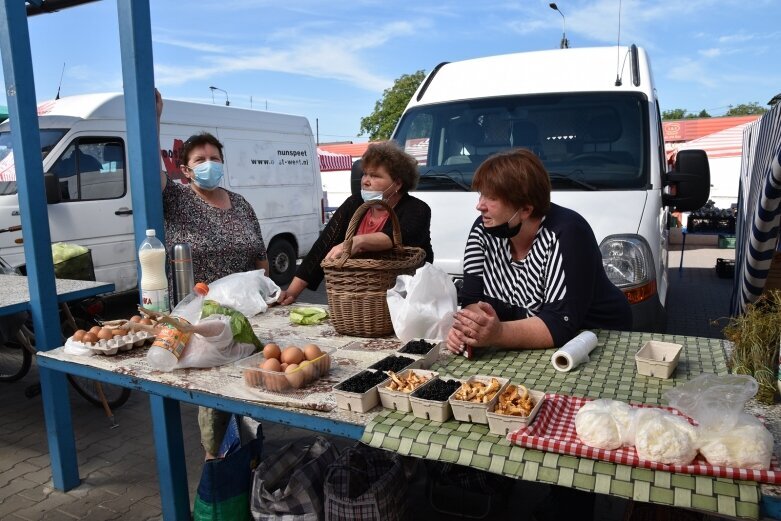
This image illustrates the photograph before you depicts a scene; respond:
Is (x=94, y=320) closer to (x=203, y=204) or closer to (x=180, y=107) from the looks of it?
(x=203, y=204)

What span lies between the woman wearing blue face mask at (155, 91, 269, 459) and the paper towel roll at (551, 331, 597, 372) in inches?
78.5

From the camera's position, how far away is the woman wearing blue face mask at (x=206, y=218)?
10.8ft

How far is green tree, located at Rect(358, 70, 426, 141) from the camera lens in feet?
129

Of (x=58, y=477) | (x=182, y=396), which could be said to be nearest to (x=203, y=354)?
(x=182, y=396)

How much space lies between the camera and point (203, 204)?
3.41 metres

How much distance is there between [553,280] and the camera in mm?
2336

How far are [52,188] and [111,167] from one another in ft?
4.46

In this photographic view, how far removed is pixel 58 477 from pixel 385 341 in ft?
7.41

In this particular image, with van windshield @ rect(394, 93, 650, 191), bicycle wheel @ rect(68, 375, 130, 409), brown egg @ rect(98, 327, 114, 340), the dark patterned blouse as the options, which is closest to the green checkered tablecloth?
brown egg @ rect(98, 327, 114, 340)

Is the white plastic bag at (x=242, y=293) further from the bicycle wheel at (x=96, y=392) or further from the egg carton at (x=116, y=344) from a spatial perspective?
the bicycle wheel at (x=96, y=392)

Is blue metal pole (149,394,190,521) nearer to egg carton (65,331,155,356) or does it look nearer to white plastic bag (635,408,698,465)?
egg carton (65,331,155,356)

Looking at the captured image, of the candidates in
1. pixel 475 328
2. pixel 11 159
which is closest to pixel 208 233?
pixel 475 328

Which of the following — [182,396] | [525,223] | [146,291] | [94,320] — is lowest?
[94,320]

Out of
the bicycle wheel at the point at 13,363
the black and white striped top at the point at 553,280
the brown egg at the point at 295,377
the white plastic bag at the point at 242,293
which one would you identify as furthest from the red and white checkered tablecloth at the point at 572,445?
the bicycle wheel at the point at 13,363
